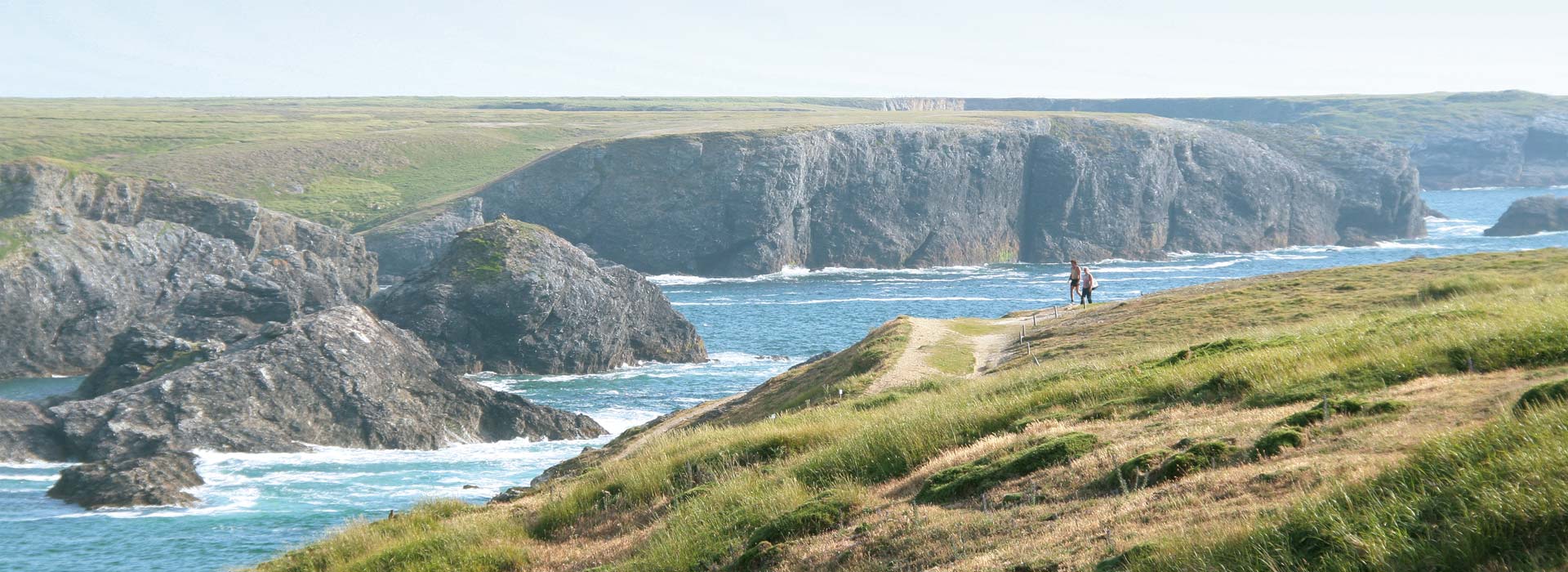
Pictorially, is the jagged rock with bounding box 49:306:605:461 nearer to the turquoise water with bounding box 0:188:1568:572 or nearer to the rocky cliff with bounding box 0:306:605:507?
the rocky cliff with bounding box 0:306:605:507

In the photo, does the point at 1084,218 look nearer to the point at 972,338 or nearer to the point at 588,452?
the point at 972,338

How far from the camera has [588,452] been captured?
111ft

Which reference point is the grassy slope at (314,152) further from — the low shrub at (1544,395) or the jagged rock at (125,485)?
the low shrub at (1544,395)

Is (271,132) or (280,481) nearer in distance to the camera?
(280,481)

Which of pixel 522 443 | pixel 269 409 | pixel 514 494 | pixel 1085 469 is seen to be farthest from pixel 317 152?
pixel 1085 469

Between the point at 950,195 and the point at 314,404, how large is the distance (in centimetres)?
10518

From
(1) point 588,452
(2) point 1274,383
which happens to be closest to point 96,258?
(1) point 588,452

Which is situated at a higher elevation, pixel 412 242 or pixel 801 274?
pixel 412 242

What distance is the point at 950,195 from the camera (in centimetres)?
14462

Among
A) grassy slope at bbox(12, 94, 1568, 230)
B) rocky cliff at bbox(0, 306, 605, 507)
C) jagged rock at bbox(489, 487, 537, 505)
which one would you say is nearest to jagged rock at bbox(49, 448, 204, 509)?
rocky cliff at bbox(0, 306, 605, 507)

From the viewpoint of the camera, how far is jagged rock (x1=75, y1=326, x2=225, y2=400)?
51.3 m

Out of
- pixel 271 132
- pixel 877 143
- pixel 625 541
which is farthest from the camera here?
pixel 271 132

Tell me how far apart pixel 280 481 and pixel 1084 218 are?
12061cm

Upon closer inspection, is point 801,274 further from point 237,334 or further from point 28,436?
point 28,436
